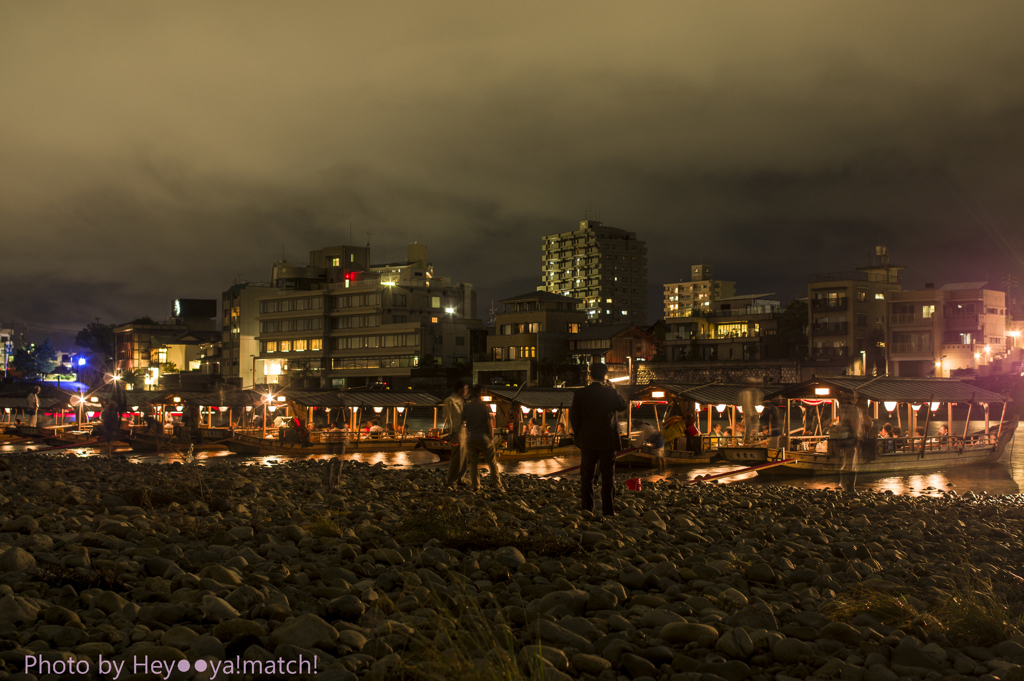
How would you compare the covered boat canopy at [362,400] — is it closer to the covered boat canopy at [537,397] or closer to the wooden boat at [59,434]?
the covered boat canopy at [537,397]

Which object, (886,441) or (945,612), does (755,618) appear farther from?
(886,441)

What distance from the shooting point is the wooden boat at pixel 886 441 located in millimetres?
27641

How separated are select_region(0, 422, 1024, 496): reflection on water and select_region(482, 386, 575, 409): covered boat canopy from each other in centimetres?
276

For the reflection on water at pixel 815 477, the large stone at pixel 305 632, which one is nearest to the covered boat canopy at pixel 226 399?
the reflection on water at pixel 815 477

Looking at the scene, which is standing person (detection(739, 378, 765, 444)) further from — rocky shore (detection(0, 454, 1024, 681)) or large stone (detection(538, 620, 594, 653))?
large stone (detection(538, 620, 594, 653))

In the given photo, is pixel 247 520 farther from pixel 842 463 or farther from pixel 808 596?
pixel 842 463

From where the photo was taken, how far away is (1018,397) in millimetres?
70438

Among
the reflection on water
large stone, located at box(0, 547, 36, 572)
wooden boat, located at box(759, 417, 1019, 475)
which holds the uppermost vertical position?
large stone, located at box(0, 547, 36, 572)

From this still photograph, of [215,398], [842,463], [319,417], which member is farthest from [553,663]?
A: [319,417]

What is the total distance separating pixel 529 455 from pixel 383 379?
178 feet

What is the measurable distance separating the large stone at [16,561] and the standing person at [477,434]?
751 cm

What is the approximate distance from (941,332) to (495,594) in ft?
264

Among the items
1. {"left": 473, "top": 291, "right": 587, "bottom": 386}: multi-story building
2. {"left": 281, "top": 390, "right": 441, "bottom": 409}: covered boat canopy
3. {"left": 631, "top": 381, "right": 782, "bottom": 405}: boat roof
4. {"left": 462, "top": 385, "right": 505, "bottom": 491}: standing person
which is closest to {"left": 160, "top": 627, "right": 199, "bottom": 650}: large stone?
{"left": 462, "top": 385, "right": 505, "bottom": 491}: standing person

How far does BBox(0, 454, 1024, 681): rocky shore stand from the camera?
505 centimetres
